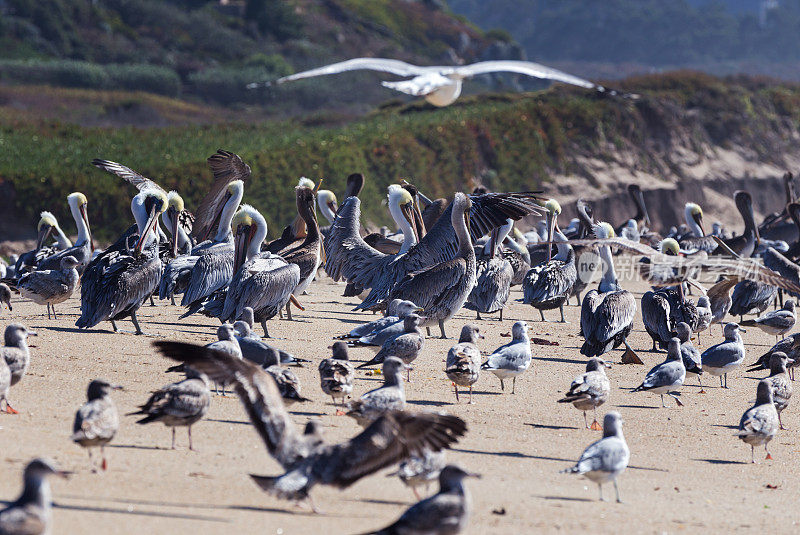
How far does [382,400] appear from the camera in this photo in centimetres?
793

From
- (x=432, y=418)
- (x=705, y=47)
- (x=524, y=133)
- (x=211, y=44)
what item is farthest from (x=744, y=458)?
(x=705, y=47)

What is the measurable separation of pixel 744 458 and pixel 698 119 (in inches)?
1486

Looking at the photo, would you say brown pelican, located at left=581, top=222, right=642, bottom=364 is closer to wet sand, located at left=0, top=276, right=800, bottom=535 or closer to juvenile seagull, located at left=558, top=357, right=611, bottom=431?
wet sand, located at left=0, top=276, right=800, bottom=535

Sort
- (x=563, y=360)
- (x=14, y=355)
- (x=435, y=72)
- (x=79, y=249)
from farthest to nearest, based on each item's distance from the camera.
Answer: (x=435, y=72), (x=79, y=249), (x=563, y=360), (x=14, y=355)

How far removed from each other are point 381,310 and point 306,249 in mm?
1386

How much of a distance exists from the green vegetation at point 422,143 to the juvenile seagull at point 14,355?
675 inches

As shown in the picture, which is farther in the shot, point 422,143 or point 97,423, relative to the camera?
point 422,143

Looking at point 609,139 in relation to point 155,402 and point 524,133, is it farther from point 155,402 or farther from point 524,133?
point 155,402

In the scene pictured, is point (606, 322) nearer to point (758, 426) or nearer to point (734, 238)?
point (758, 426)

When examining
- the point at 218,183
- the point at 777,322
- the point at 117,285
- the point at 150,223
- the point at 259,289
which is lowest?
the point at 117,285

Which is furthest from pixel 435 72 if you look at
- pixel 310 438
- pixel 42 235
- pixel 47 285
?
pixel 310 438

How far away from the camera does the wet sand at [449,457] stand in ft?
20.6

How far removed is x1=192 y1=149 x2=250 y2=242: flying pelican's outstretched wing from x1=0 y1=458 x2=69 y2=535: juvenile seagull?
12.3 metres

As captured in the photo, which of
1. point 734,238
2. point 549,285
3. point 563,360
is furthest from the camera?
point 734,238
